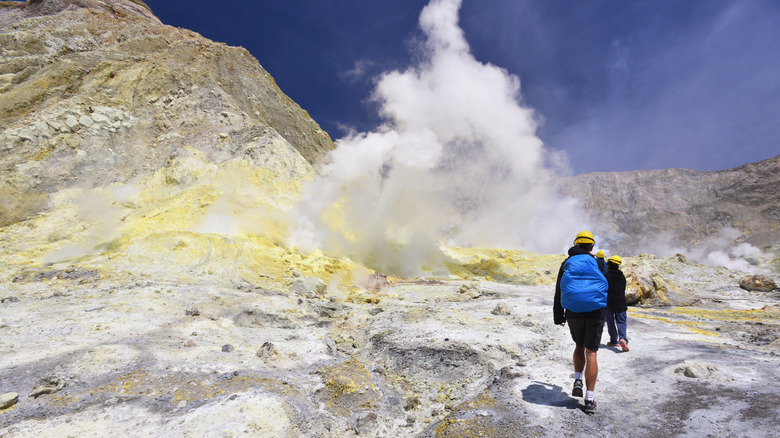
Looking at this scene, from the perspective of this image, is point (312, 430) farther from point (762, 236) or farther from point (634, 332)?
point (762, 236)

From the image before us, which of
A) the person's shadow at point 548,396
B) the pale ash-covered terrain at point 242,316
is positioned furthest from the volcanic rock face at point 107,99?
the person's shadow at point 548,396

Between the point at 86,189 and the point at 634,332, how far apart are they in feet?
80.8

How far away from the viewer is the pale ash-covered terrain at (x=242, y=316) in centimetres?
371

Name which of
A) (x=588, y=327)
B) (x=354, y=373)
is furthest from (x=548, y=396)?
(x=354, y=373)

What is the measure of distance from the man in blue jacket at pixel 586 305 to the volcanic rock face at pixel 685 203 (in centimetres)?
5535

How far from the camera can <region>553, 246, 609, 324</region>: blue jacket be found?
11.6 feet

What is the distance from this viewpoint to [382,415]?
4492mm

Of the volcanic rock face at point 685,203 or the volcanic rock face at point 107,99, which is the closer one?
the volcanic rock face at point 107,99

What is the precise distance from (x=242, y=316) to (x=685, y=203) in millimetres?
76081

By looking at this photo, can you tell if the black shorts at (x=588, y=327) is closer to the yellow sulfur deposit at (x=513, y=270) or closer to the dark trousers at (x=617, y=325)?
the dark trousers at (x=617, y=325)

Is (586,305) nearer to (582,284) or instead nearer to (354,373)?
(582,284)

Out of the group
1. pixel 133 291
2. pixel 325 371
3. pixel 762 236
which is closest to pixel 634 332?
pixel 325 371

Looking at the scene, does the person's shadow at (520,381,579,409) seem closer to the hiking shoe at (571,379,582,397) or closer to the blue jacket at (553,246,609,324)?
the hiking shoe at (571,379,582,397)

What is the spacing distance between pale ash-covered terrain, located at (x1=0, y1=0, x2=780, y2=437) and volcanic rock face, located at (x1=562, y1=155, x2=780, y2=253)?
43447 millimetres
